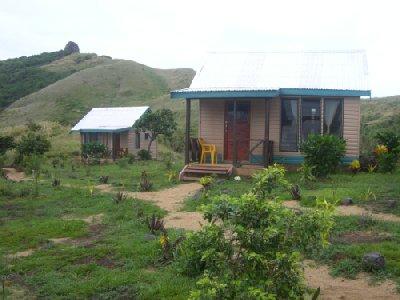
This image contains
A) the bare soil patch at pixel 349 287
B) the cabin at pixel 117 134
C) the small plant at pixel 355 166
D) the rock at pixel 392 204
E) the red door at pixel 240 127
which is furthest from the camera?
the cabin at pixel 117 134

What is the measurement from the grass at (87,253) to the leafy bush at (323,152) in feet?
18.4

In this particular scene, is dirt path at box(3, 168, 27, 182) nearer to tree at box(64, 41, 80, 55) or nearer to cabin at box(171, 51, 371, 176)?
cabin at box(171, 51, 371, 176)

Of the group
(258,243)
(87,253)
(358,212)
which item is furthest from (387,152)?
(258,243)

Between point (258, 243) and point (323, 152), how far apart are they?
11299mm

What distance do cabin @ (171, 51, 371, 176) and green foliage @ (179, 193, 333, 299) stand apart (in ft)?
39.6

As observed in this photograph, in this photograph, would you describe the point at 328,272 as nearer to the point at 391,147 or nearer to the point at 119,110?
the point at 391,147

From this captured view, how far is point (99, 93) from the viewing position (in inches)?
2699

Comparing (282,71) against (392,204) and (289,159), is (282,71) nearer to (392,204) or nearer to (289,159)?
(289,159)

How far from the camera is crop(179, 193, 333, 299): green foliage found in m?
4.18

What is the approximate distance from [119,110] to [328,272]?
2911 centimetres

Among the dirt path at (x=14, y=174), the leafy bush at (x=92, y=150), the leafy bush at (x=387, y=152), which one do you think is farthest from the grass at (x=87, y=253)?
the leafy bush at (x=92, y=150)

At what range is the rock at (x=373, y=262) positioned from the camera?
6.89m

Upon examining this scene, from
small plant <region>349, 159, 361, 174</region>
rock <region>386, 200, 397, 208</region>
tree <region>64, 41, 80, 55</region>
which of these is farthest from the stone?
tree <region>64, 41, 80, 55</region>

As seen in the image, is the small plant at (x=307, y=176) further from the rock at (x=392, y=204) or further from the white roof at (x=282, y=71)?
the white roof at (x=282, y=71)
